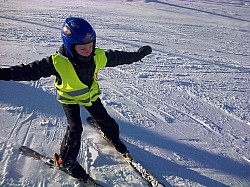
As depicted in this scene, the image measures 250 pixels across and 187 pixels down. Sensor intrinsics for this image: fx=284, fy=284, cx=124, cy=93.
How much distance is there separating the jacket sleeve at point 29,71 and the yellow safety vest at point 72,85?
7cm

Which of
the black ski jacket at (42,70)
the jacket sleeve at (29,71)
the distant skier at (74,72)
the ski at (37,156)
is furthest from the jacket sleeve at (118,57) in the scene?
the ski at (37,156)

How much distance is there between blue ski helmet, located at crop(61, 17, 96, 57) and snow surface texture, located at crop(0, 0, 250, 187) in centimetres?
159

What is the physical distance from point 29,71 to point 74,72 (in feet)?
1.45

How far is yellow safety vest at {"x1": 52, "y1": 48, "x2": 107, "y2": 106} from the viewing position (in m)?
2.88

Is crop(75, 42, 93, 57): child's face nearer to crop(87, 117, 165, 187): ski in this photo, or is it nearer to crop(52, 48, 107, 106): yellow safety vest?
crop(52, 48, 107, 106): yellow safety vest

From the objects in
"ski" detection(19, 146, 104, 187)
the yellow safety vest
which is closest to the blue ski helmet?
the yellow safety vest

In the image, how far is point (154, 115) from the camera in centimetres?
507

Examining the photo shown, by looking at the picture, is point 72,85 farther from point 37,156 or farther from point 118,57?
point 37,156

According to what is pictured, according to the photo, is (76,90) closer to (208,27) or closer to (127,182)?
(127,182)

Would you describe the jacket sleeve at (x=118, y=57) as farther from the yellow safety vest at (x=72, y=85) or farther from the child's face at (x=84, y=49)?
the child's face at (x=84, y=49)

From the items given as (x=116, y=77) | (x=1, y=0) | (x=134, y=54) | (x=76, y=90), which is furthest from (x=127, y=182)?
(x=1, y=0)

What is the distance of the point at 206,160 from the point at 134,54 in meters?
1.77

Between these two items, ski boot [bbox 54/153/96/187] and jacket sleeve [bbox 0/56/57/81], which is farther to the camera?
ski boot [bbox 54/153/96/187]

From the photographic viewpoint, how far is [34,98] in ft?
17.3
